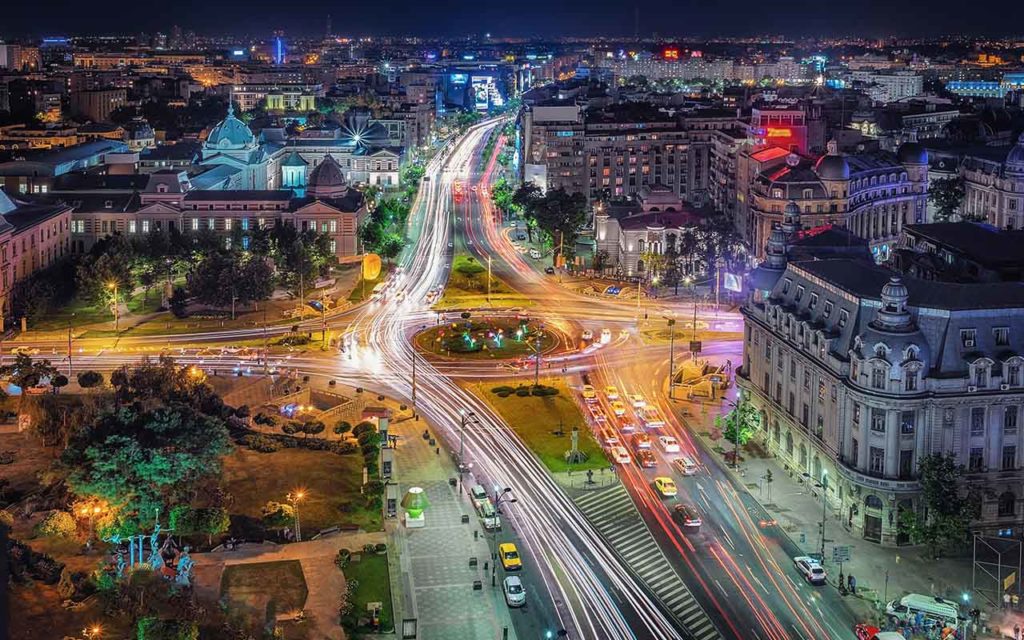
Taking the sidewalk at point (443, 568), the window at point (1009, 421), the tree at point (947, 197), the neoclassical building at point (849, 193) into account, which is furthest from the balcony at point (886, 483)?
the tree at point (947, 197)

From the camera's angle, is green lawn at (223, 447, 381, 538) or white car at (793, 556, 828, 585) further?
green lawn at (223, 447, 381, 538)

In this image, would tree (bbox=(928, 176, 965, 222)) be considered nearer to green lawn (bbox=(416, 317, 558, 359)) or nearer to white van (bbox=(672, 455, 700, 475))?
green lawn (bbox=(416, 317, 558, 359))

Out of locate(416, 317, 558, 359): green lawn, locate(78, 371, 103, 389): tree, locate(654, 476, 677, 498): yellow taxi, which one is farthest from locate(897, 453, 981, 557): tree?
locate(78, 371, 103, 389): tree

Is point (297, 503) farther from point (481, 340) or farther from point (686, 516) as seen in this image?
point (481, 340)

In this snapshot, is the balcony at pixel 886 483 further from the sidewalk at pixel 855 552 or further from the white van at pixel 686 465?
the white van at pixel 686 465

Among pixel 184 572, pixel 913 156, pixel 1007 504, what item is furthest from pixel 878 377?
pixel 913 156

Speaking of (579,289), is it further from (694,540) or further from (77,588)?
(77,588)

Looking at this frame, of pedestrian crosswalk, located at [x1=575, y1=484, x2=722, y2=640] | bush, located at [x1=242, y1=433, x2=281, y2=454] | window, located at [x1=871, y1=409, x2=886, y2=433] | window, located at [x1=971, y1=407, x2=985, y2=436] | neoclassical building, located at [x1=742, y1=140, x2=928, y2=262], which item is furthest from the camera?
neoclassical building, located at [x1=742, y1=140, x2=928, y2=262]

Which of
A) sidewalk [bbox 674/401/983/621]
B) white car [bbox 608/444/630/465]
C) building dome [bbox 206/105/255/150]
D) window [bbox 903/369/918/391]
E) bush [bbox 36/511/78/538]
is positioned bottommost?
sidewalk [bbox 674/401/983/621]

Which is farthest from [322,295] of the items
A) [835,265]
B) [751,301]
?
[835,265]
